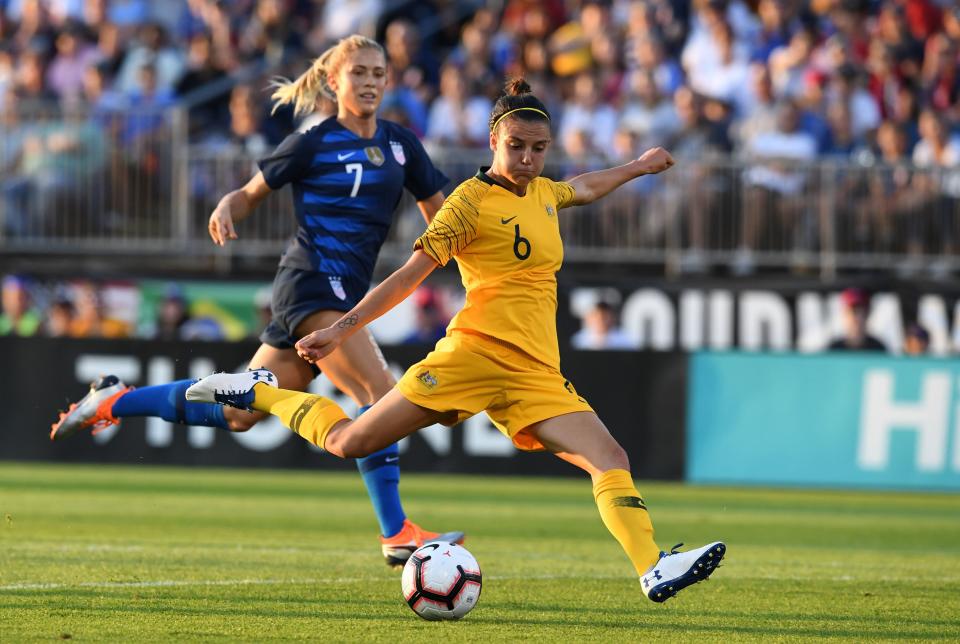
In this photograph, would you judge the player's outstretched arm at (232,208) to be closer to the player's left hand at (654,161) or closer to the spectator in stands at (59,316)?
the player's left hand at (654,161)

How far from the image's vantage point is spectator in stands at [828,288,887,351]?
15320 millimetres

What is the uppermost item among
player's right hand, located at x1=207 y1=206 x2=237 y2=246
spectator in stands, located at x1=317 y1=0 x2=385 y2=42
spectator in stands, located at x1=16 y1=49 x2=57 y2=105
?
spectator in stands, located at x1=317 y1=0 x2=385 y2=42

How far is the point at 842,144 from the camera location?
16.5 meters

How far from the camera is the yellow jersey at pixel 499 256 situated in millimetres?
6625

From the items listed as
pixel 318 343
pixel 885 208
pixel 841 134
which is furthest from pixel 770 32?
pixel 318 343

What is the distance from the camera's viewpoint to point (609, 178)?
727 cm

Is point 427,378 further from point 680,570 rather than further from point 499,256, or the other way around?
point 680,570

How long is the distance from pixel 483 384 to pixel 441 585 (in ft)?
2.77

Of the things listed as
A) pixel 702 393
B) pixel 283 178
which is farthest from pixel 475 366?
pixel 702 393

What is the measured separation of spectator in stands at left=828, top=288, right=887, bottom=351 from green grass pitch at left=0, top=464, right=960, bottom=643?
5.44 ft

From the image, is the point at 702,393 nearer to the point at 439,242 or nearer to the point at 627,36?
the point at 627,36

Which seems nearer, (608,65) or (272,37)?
(608,65)

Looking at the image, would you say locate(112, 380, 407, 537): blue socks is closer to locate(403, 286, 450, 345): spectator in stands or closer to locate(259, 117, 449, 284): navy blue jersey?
locate(259, 117, 449, 284): navy blue jersey

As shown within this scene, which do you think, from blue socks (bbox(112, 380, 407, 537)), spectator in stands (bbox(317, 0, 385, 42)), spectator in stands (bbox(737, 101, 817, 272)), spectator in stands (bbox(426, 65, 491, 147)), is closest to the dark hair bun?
blue socks (bbox(112, 380, 407, 537))
